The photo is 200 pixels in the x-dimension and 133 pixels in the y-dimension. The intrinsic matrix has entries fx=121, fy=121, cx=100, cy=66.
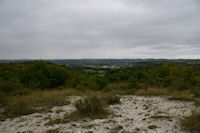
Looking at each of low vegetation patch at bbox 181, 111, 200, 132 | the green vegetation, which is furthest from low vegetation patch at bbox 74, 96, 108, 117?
low vegetation patch at bbox 181, 111, 200, 132

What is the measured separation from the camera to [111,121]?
4.56m

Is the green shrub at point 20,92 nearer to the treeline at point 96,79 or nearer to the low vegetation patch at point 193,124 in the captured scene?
the treeline at point 96,79

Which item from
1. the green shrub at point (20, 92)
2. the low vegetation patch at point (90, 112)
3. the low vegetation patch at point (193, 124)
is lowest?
the green shrub at point (20, 92)

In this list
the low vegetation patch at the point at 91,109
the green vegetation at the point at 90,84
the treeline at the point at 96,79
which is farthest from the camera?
the treeline at the point at 96,79

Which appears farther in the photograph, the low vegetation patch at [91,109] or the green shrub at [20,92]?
the green shrub at [20,92]

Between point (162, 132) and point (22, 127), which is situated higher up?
point (162, 132)

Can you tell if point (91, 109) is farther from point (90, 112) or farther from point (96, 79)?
point (96, 79)

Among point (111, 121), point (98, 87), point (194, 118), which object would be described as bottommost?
point (98, 87)

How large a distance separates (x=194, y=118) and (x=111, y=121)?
270cm

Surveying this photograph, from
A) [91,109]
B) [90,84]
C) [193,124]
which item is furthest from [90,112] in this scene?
[90,84]

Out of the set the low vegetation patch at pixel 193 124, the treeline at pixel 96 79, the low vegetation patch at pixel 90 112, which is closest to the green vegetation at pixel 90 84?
the treeline at pixel 96 79

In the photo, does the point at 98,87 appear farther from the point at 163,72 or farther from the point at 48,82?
the point at 163,72

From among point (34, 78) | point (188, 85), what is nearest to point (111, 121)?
point (188, 85)

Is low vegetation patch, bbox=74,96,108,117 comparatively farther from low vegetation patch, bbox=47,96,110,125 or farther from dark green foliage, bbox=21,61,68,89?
dark green foliage, bbox=21,61,68,89
